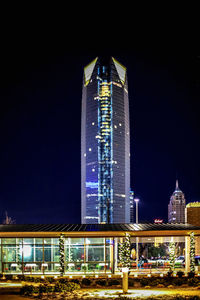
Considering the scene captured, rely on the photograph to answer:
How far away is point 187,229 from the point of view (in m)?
27.6

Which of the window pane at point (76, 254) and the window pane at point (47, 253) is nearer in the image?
the window pane at point (47, 253)

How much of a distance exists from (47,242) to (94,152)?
130 m

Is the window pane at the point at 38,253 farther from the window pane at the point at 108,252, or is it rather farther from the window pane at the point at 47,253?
the window pane at the point at 108,252

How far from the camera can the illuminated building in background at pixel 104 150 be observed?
15625cm

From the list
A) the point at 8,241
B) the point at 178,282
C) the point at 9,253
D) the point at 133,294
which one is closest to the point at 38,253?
the point at 9,253

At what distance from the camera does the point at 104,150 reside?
158250 millimetres

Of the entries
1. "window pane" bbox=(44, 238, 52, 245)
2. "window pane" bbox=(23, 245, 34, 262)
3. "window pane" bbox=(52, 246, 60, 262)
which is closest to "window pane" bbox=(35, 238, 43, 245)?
"window pane" bbox=(44, 238, 52, 245)

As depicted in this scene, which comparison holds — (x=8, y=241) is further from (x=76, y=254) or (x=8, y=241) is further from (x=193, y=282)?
(x=193, y=282)

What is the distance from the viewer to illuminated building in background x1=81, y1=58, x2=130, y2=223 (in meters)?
156

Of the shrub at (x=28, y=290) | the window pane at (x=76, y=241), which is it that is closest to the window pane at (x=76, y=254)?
the window pane at (x=76, y=241)

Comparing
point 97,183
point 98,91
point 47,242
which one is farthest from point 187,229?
point 98,91

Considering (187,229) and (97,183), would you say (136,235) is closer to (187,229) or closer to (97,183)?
(187,229)

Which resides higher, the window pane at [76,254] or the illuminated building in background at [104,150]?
the illuminated building in background at [104,150]

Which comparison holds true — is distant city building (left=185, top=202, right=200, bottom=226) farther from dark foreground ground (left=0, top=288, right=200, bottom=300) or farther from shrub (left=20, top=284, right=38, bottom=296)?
shrub (left=20, top=284, right=38, bottom=296)
